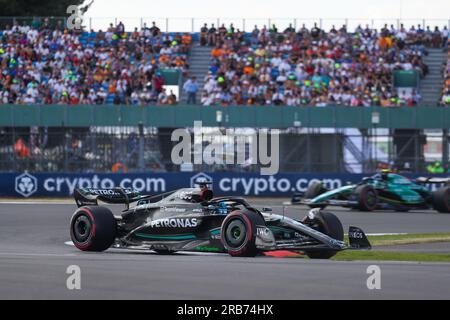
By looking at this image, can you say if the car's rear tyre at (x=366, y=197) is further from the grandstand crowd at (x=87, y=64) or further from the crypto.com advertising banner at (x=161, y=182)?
the grandstand crowd at (x=87, y=64)

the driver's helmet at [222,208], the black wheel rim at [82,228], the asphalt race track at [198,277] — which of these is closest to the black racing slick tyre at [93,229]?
the black wheel rim at [82,228]

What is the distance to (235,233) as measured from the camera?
1340 centimetres

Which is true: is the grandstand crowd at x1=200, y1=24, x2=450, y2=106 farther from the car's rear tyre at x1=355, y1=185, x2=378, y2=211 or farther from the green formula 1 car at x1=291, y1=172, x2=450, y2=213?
the car's rear tyre at x1=355, y1=185, x2=378, y2=211

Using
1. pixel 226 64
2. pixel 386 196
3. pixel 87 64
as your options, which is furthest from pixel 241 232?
pixel 87 64

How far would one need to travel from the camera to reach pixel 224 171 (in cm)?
3156

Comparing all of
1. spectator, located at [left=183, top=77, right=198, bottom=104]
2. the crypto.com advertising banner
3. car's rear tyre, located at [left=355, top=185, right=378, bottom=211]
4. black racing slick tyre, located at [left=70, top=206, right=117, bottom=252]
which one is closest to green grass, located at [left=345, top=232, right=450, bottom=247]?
black racing slick tyre, located at [left=70, top=206, right=117, bottom=252]

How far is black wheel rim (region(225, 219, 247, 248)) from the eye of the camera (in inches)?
521

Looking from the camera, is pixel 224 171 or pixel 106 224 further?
pixel 224 171

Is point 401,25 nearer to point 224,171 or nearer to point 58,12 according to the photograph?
point 224,171

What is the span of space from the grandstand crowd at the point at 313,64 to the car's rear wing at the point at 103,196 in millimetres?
19500

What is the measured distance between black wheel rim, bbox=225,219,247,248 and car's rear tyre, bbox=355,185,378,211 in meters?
11.8

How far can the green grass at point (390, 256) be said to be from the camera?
13373 mm

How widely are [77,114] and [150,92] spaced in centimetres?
285
